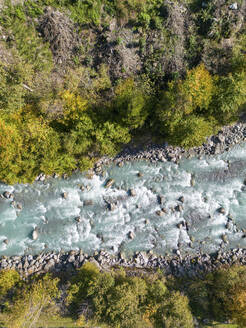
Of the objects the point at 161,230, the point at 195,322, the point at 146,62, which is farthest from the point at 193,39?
the point at 195,322

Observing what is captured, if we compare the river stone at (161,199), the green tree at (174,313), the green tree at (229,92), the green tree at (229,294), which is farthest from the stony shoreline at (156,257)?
the green tree at (229,92)

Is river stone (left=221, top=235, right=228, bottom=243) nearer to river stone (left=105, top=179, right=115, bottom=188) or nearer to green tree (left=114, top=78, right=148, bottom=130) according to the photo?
river stone (left=105, top=179, right=115, bottom=188)

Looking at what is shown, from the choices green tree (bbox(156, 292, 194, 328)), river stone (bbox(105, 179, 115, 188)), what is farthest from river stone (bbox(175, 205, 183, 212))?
green tree (bbox(156, 292, 194, 328))

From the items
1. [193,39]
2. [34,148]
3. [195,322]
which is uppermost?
[193,39]

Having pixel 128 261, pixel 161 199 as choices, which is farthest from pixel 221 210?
pixel 128 261

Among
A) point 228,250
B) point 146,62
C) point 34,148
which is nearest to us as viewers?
point 34,148

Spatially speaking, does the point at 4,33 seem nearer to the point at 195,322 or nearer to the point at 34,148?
the point at 34,148

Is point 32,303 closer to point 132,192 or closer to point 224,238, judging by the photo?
point 132,192
